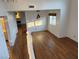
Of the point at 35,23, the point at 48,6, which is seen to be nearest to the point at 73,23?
the point at 48,6

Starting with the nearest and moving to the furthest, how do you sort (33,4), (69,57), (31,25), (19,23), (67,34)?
(69,57)
(33,4)
(67,34)
(31,25)
(19,23)

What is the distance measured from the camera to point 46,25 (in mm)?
8008

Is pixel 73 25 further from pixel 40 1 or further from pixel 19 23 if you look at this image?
pixel 19 23

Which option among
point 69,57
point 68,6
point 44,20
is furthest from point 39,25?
point 69,57

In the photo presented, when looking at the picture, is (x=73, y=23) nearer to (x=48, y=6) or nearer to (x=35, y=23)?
(x=48, y=6)

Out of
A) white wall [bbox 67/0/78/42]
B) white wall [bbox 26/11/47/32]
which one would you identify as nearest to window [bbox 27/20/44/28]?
white wall [bbox 26/11/47/32]

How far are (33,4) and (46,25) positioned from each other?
11.9ft

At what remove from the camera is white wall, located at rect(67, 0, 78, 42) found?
189 inches

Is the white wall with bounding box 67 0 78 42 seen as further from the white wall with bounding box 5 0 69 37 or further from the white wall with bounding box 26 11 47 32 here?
the white wall with bounding box 26 11 47 32

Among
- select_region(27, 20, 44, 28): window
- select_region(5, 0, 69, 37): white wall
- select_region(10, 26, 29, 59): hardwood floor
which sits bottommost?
select_region(10, 26, 29, 59): hardwood floor

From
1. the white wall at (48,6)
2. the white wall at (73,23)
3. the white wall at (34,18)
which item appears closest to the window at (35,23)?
the white wall at (34,18)

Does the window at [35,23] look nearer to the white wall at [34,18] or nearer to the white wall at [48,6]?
the white wall at [34,18]

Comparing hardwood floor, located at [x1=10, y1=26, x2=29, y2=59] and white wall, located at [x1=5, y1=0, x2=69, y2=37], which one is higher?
white wall, located at [x1=5, y1=0, x2=69, y2=37]

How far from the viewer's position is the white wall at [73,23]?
4.81 m
